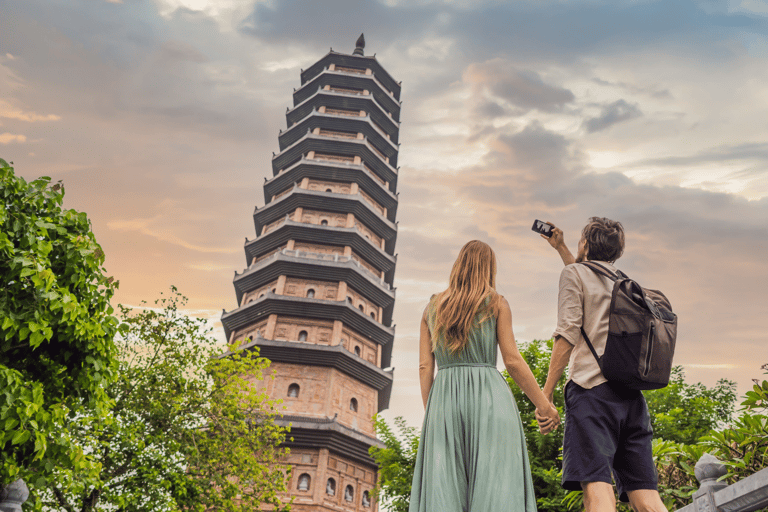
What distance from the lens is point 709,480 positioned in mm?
5004

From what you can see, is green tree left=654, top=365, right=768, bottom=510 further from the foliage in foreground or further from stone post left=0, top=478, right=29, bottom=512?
stone post left=0, top=478, right=29, bottom=512

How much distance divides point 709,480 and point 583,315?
129 inches

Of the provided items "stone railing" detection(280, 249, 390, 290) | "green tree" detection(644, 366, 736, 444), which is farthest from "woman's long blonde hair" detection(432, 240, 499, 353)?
"stone railing" detection(280, 249, 390, 290)

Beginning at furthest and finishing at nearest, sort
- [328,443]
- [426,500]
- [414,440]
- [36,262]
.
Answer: [328,443]
[414,440]
[36,262]
[426,500]

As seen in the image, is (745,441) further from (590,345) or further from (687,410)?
(687,410)

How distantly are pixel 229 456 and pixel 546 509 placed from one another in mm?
8012

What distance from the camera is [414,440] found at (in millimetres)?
17016

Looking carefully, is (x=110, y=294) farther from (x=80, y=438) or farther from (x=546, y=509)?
(x=546, y=509)

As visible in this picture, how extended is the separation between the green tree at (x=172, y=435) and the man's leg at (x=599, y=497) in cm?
1153

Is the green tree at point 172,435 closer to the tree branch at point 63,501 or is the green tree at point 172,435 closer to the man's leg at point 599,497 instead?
the tree branch at point 63,501

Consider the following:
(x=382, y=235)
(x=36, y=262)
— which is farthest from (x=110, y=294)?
(x=382, y=235)

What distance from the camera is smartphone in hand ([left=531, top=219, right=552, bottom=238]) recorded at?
3627 millimetres

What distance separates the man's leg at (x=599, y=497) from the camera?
2.52 m

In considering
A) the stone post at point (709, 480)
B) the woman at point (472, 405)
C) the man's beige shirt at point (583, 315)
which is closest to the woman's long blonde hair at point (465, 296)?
the woman at point (472, 405)
